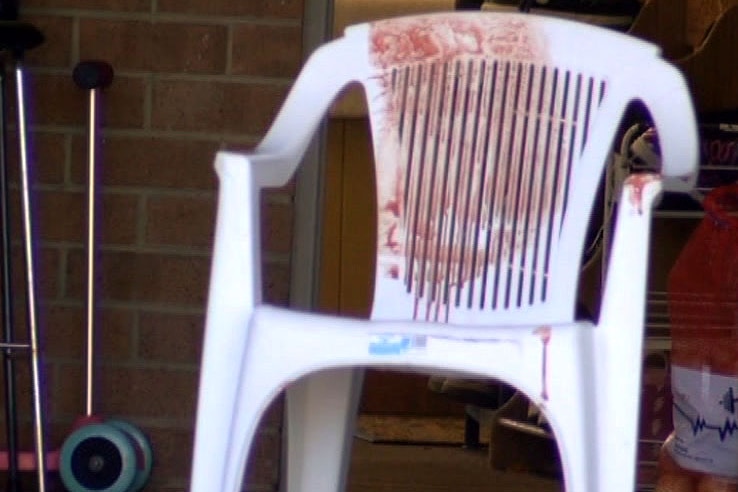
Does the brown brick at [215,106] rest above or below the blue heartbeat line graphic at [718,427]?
above

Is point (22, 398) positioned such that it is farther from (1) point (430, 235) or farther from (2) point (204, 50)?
(1) point (430, 235)

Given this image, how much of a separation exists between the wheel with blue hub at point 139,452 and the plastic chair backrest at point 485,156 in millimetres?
901

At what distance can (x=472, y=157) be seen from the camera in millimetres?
2500

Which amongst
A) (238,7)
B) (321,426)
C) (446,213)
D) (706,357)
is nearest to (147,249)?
(238,7)

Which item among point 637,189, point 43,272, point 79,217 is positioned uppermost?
point 637,189

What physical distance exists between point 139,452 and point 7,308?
40 cm

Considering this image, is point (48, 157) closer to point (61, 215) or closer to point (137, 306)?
point (61, 215)

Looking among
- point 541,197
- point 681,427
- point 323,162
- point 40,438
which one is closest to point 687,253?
point 681,427

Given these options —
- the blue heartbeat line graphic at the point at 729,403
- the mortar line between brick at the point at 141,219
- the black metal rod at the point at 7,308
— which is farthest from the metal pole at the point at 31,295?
the blue heartbeat line graphic at the point at 729,403

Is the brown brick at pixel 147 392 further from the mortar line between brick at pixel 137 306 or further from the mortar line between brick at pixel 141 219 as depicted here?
the mortar line between brick at pixel 141 219

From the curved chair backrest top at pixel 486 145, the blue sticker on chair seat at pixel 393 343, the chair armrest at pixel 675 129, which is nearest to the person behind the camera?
the blue sticker on chair seat at pixel 393 343

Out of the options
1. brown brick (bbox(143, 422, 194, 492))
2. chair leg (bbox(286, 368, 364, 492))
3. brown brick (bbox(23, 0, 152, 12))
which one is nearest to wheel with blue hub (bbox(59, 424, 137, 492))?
brown brick (bbox(143, 422, 194, 492))

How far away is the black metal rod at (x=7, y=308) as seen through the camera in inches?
119

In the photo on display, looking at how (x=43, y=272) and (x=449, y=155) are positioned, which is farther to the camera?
(x=43, y=272)
